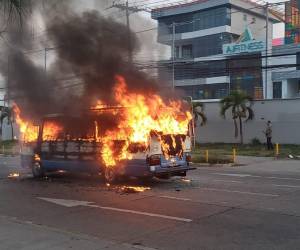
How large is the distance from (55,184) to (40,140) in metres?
2.32

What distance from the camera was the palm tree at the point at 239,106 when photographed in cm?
3222

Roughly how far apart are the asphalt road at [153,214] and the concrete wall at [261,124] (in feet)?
56.2

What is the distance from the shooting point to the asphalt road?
7.05m

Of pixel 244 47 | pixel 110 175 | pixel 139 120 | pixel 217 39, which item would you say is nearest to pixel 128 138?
pixel 139 120

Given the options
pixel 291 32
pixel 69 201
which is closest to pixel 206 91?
pixel 291 32

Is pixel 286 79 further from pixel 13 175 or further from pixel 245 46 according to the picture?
pixel 13 175

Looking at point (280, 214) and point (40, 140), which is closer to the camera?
point (280, 214)

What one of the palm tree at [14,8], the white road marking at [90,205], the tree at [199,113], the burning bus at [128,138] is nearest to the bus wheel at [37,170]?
the burning bus at [128,138]

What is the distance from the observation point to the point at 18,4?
8.74 metres

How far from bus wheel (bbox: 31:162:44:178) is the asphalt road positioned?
3.51 feet

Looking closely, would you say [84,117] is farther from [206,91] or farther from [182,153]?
[206,91]

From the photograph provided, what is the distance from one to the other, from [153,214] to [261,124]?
24887 mm

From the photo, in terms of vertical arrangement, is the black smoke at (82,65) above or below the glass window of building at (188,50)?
below

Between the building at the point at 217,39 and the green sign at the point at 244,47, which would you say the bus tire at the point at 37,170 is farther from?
the building at the point at 217,39
